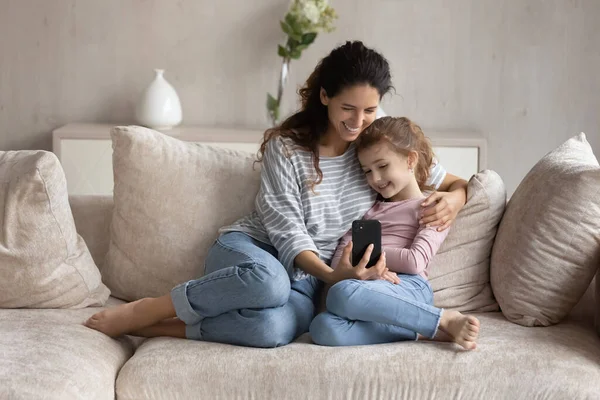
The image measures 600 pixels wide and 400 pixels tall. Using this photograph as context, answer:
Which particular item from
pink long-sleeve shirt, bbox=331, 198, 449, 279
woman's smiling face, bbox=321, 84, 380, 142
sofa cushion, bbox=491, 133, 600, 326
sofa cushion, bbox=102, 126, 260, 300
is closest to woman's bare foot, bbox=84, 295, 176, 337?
sofa cushion, bbox=102, 126, 260, 300

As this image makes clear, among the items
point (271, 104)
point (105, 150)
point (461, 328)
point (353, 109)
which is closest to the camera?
point (461, 328)

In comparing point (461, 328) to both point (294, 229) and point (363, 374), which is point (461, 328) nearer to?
point (363, 374)

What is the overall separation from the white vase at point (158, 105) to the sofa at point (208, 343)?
1370mm

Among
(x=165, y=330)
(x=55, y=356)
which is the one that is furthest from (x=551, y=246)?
(x=55, y=356)

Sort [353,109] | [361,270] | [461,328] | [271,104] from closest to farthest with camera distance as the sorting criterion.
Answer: [461,328], [361,270], [353,109], [271,104]

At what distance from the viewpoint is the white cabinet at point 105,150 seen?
154 inches

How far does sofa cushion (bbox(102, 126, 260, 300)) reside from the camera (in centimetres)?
254

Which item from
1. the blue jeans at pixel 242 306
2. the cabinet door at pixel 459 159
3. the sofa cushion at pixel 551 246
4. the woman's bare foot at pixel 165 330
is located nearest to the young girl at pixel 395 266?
the blue jeans at pixel 242 306

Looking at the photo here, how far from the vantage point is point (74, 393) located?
192 cm

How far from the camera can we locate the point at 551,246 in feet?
7.59

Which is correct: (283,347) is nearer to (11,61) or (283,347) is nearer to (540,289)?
(540,289)

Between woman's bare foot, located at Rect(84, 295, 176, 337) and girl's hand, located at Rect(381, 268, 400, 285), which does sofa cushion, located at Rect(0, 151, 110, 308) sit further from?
girl's hand, located at Rect(381, 268, 400, 285)

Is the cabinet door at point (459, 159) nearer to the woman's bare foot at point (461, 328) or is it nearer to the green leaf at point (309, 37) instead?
the green leaf at point (309, 37)

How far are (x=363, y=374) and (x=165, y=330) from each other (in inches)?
21.6
